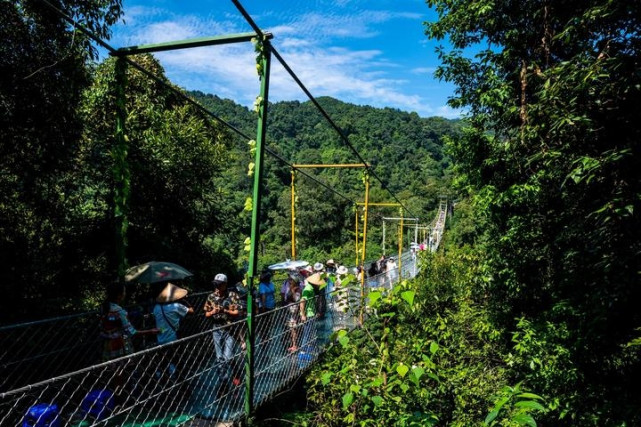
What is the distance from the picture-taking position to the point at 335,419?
2.98m

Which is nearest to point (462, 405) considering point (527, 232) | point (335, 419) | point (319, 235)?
point (335, 419)

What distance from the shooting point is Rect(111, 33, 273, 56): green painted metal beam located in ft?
8.41

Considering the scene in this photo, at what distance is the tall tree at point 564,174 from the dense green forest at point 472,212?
1.0 inches

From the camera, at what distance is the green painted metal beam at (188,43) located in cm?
256

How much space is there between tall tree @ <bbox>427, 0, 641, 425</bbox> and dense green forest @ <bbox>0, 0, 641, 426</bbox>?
3 centimetres

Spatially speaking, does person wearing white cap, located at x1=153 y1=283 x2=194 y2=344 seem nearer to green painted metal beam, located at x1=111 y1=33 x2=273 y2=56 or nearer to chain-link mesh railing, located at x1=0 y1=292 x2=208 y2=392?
chain-link mesh railing, located at x1=0 y1=292 x2=208 y2=392

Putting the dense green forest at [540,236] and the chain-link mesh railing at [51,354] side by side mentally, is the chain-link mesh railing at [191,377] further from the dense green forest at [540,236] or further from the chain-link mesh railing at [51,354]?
the dense green forest at [540,236]

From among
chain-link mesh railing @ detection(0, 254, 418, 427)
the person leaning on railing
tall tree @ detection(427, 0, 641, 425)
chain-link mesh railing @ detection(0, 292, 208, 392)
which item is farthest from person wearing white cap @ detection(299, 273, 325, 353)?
tall tree @ detection(427, 0, 641, 425)

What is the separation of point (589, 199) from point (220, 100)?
211 ft

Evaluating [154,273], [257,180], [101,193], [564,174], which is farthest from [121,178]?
[101,193]

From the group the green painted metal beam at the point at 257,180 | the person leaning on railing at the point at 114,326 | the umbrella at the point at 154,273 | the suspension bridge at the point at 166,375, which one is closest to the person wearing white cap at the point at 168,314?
the suspension bridge at the point at 166,375

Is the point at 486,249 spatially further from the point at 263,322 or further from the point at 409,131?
the point at 409,131

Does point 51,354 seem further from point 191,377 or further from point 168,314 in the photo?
point 191,377

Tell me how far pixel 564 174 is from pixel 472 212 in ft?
8.51
